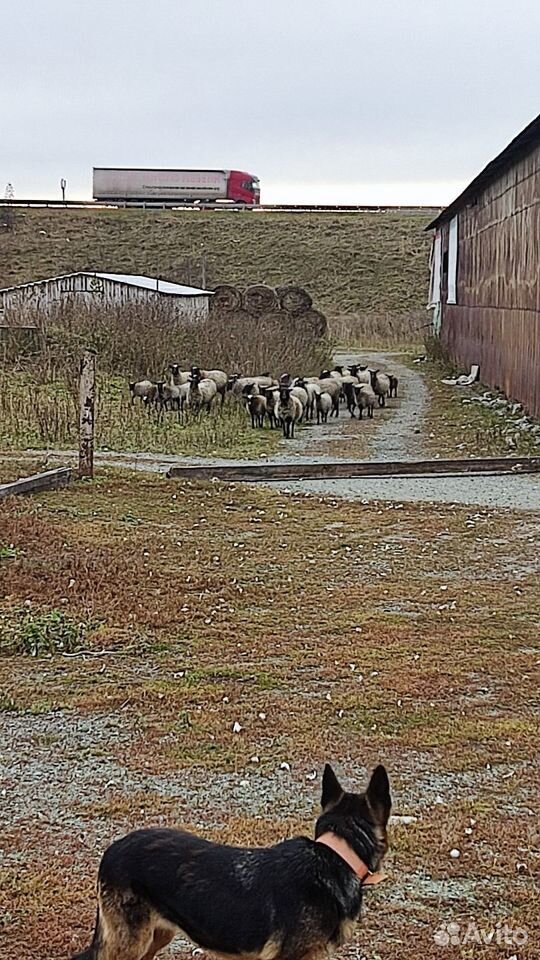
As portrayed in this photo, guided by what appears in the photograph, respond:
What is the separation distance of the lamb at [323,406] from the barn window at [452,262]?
13.1 meters

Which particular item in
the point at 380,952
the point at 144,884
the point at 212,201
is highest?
the point at 212,201

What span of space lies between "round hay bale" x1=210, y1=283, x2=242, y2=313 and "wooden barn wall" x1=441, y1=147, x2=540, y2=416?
27.2 ft

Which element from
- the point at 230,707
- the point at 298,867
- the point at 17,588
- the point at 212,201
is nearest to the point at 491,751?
the point at 230,707

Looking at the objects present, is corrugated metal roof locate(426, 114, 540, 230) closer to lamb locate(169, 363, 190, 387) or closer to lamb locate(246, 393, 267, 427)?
lamb locate(246, 393, 267, 427)

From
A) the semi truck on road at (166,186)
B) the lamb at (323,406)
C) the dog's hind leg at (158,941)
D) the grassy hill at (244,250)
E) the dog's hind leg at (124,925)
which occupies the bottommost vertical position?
the dog's hind leg at (158,941)

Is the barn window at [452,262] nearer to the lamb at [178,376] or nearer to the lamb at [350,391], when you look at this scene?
the lamb at [350,391]

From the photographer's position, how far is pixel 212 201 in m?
80.9

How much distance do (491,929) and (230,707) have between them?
2.50m

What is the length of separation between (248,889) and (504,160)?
2178 cm

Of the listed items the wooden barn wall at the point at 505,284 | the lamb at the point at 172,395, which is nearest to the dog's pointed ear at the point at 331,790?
the wooden barn wall at the point at 505,284

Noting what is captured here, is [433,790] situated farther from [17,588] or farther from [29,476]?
[29,476]

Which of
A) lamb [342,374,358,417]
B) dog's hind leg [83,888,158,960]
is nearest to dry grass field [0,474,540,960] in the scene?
dog's hind leg [83,888,158,960]

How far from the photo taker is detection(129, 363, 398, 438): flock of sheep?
21203 millimetres

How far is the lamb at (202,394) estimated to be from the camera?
73.7ft
